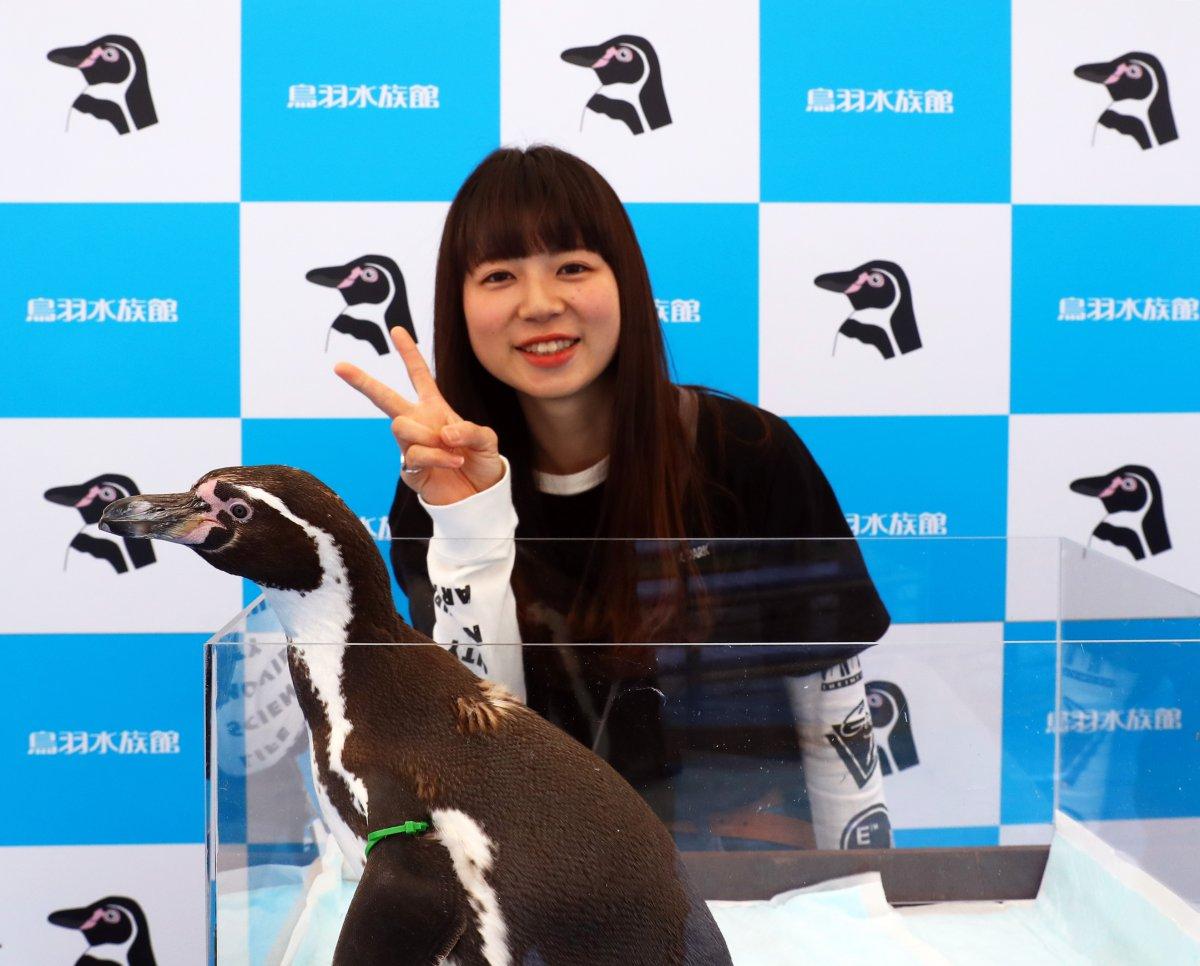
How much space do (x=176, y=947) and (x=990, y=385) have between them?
175 cm

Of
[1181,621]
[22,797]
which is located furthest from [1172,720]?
[22,797]

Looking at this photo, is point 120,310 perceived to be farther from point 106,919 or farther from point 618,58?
point 106,919

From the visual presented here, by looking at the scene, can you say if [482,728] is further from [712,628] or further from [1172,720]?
[1172,720]

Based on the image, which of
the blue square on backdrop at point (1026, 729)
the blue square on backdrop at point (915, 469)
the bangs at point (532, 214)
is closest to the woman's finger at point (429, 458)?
the bangs at point (532, 214)

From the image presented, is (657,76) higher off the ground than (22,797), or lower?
higher

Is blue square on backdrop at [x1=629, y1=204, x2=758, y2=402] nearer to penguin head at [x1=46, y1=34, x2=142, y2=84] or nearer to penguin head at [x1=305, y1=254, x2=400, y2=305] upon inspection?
penguin head at [x1=305, y1=254, x2=400, y2=305]

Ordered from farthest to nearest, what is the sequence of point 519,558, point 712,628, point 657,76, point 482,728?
point 657,76 → point 519,558 → point 712,628 → point 482,728

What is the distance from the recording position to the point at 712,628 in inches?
32.0

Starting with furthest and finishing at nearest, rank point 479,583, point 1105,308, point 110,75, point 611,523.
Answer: point 1105,308, point 110,75, point 611,523, point 479,583

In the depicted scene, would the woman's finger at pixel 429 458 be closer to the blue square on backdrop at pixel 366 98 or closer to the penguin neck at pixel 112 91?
the blue square on backdrop at pixel 366 98

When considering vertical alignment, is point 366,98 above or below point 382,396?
above

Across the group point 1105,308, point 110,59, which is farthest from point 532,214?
point 1105,308

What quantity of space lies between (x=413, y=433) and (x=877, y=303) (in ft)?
4.05

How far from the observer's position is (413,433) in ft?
3.29
